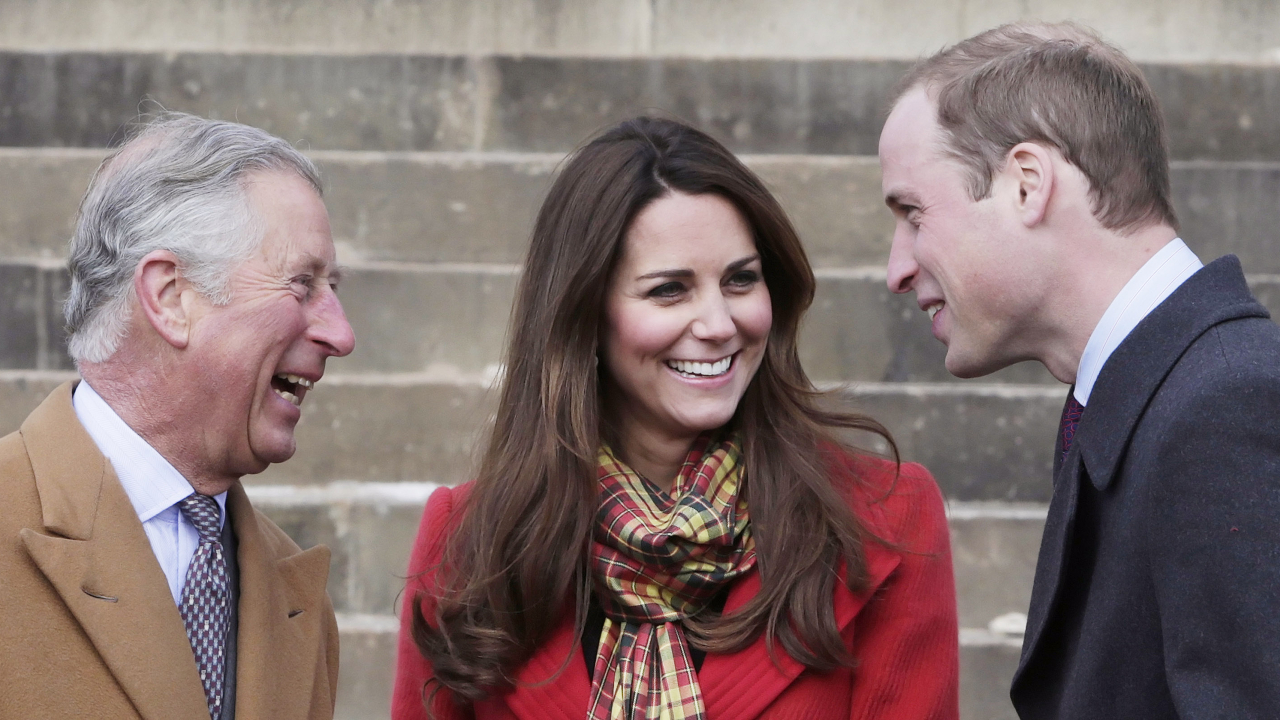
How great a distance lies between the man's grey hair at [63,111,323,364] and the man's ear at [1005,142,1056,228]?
1313 millimetres

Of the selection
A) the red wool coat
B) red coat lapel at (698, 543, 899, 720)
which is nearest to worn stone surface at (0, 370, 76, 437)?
the red wool coat

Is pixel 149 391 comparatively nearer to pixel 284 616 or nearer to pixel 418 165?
pixel 284 616

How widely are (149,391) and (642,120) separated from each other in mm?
1136

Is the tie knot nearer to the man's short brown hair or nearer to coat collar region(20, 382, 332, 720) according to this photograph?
coat collar region(20, 382, 332, 720)

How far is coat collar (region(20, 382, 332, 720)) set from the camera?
2061 mm

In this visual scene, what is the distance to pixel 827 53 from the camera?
552 centimetres

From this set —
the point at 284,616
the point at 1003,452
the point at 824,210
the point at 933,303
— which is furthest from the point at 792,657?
the point at 824,210

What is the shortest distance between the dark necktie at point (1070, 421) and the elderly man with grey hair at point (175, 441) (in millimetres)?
1309

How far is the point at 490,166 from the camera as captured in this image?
5.01 meters

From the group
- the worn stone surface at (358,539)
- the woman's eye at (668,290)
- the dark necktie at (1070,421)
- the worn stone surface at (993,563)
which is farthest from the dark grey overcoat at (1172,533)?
the worn stone surface at (358,539)

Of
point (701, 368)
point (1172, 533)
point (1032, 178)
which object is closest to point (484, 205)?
point (701, 368)

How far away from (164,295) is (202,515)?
39cm

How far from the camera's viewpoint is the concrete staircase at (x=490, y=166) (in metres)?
4.49

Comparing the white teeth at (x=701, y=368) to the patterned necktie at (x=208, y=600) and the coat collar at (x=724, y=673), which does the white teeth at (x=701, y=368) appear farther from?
the patterned necktie at (x=208, y=600)
